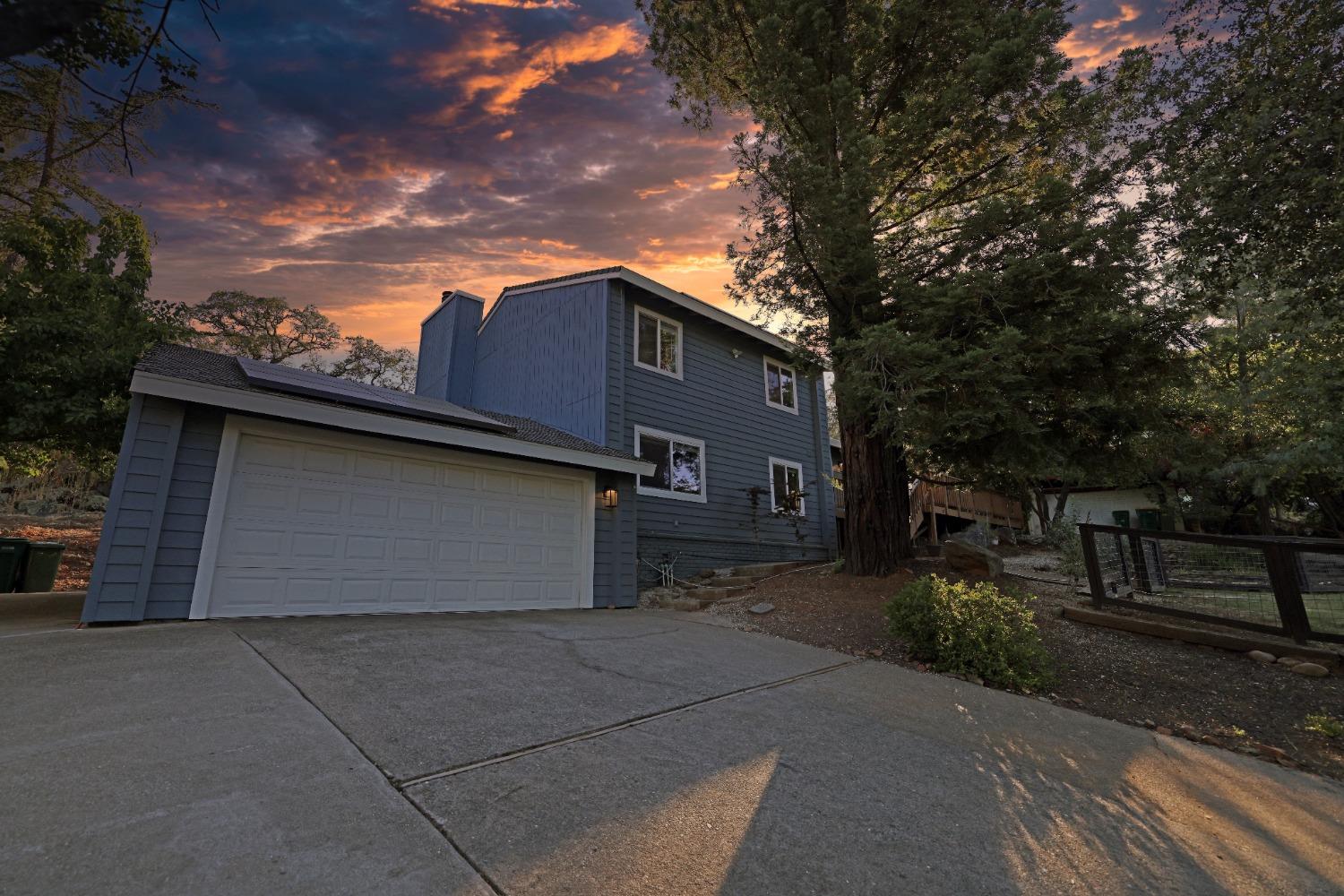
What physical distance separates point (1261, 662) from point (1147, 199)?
5.13 m

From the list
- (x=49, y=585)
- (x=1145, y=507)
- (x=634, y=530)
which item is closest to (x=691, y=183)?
(x=634, y=530)

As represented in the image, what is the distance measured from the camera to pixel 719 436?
12.0m

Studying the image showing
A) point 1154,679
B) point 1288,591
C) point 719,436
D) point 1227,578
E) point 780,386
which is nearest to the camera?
point 1154,679

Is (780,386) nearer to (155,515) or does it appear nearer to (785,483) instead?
(785,483)

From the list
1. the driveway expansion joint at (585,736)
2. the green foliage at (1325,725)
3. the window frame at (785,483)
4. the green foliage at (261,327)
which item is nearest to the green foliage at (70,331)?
the driveway expansion joint at (585,736)

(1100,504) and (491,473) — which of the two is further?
(1100,504)

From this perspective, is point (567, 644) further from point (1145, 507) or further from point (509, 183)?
point (1145, 507)

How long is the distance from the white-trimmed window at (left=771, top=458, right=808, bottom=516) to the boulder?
4276 millimetres

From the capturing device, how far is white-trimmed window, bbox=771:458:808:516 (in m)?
12.3

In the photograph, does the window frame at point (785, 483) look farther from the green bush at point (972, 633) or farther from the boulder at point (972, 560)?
the green bush at point (972, 633)

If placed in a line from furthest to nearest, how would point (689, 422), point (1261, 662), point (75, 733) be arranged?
point (689, 422) < point (1261, 662) < point (75, 733)

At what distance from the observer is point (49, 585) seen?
29.0 ft

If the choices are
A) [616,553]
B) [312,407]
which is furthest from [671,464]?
[312,407]

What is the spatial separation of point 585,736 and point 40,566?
11.4 metres
